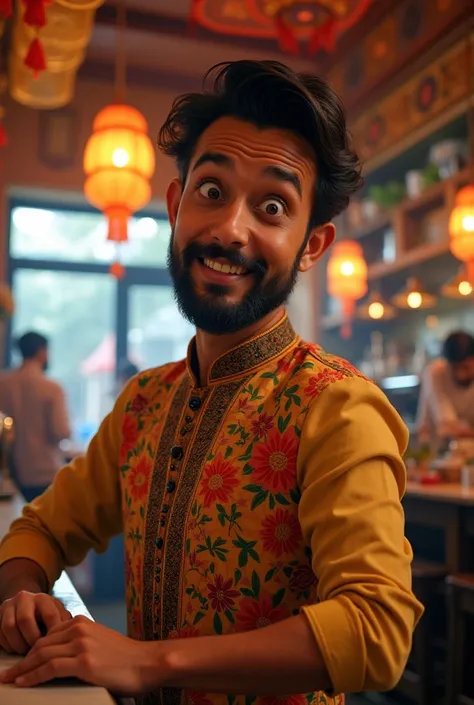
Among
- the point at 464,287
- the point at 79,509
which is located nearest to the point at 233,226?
the point at 79,509

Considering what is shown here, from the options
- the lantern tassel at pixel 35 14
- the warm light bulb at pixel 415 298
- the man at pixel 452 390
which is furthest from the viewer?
the warm light bulb at pixel 415 298

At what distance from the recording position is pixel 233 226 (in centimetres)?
108

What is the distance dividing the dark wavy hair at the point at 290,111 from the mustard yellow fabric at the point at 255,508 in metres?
0.23

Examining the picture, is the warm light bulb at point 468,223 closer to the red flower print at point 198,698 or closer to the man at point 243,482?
the man at point 243,482

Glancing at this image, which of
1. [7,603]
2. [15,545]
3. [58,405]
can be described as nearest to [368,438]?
[7,603]

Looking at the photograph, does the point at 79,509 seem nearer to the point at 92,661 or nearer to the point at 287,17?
the point at 92,661

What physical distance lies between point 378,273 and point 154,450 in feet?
17.1

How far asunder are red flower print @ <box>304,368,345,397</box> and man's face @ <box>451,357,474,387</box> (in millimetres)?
3553

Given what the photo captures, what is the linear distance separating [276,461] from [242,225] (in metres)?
0.33

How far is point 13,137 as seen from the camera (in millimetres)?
6633

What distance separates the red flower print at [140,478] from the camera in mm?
1196

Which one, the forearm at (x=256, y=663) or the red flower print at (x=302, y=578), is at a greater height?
the red flower print at (x=302, y=578)

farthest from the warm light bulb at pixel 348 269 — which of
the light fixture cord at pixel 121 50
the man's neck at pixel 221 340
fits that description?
the man's neck at pixel 221 340

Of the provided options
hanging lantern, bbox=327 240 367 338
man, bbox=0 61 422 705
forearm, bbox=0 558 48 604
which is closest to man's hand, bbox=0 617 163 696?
man, bbox=0 61 422 705
